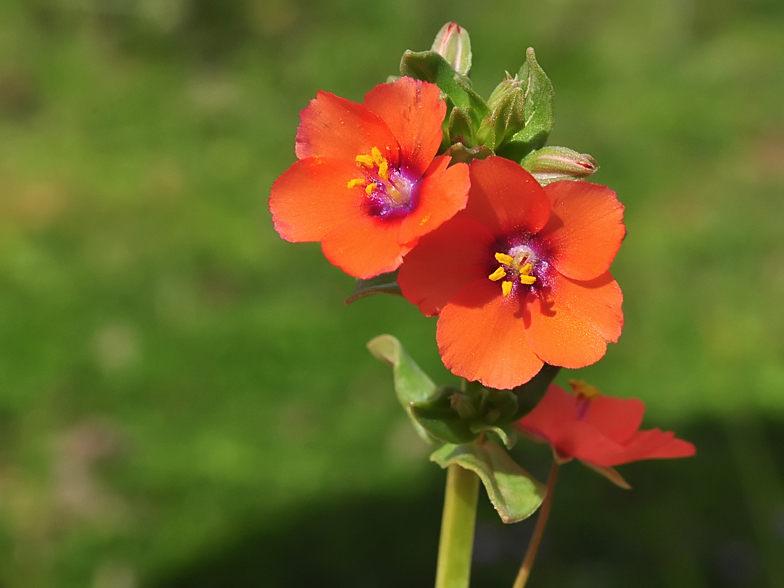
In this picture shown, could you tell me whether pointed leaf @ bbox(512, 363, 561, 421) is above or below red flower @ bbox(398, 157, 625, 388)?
below

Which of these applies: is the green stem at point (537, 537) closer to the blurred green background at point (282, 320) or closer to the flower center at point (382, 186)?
the flower center at point (382, 186)

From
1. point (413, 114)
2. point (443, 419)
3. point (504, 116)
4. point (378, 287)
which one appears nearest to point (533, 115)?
point (504, 116)

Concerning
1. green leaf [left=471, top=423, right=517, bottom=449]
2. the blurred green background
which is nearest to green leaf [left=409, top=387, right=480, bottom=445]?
green leaf [left=471, top=423, right=517, bottom=449]

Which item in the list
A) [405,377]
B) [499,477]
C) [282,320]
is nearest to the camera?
[499,477]

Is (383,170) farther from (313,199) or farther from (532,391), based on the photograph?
(532,391)

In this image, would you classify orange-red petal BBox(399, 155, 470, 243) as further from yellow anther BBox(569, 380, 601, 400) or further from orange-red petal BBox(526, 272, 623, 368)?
yellow anther BBox(569, 380, 601, 400)

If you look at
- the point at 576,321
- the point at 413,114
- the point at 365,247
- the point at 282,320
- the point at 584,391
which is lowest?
the point at 282,320

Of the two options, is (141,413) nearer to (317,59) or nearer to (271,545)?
(271,545)
